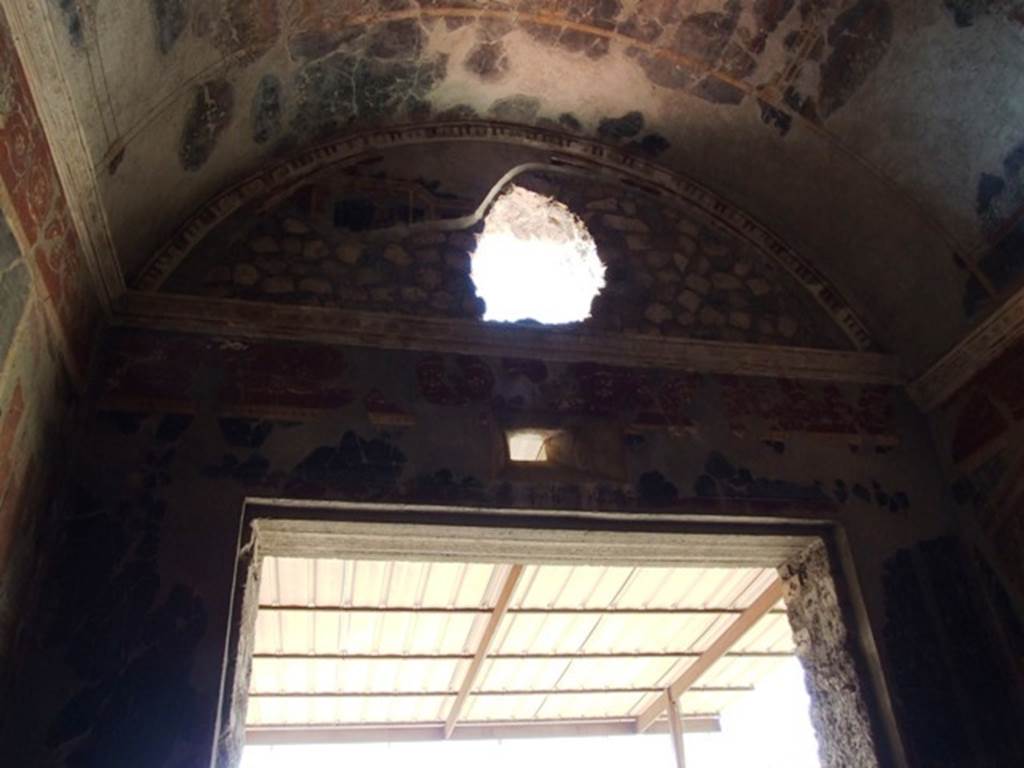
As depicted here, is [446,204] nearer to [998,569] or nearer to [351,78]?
[351,78]

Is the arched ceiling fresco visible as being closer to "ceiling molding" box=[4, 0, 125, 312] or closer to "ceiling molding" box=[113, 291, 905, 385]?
"ceiling molding" box=[4, 0, 125, 312]

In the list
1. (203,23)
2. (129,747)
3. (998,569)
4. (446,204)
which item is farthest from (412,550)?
(998,569)

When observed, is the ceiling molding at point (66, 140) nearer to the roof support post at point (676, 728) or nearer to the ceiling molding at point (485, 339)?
the ceiling molding at point (485, 339)

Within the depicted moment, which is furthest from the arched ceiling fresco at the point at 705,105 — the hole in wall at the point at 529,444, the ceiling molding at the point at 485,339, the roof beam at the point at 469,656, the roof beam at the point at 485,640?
the roof beam at the point at 469,656

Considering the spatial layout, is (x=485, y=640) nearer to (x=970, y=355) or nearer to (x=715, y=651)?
(x=715, y=651)

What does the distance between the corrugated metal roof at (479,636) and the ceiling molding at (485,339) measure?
135 centimetres

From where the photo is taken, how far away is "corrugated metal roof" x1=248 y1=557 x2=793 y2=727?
17.9 feet

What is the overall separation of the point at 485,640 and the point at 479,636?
0.06 metres

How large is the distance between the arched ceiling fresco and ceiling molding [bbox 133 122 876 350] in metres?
0.06

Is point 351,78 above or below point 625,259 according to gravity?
above

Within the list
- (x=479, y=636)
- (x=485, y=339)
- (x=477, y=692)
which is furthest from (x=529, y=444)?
(x=477, y=692)

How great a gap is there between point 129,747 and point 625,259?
3.26 metres

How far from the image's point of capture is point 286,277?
14.1 ft

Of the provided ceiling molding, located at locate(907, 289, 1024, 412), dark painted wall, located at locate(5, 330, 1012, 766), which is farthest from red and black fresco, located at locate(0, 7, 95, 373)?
ceiling molding, located at locate(907, 289, 1024, 412)
